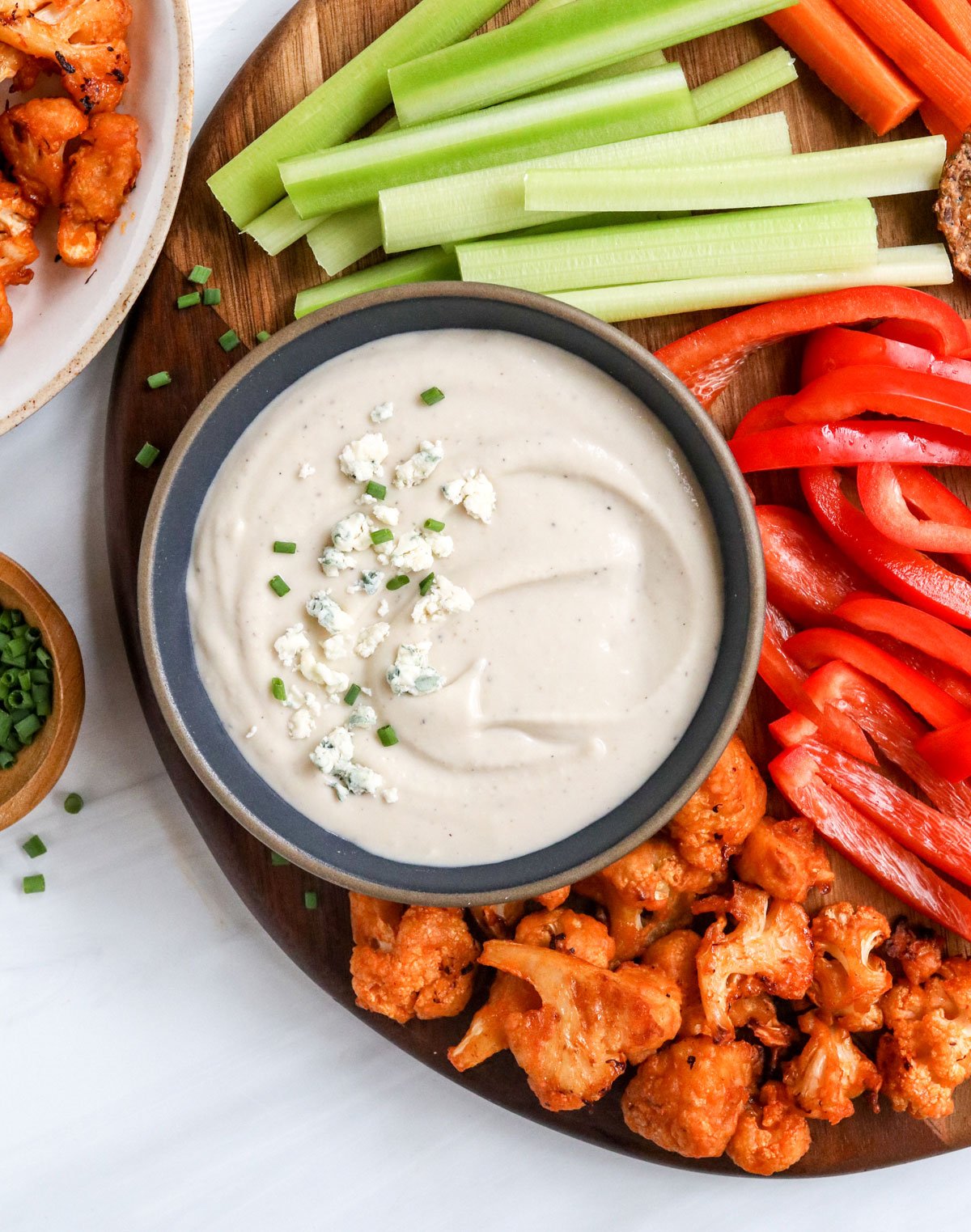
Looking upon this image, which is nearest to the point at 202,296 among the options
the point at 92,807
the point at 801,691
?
the point at 92,807

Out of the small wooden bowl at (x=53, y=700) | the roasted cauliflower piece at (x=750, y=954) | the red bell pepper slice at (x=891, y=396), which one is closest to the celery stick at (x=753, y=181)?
the red bell pepper slice at (x=891, y=396)

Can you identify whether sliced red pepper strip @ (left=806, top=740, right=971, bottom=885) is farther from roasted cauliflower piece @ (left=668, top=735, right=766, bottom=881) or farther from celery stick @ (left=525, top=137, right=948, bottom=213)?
celery stick @ (left=525, top=137, right=948, bottom=213)

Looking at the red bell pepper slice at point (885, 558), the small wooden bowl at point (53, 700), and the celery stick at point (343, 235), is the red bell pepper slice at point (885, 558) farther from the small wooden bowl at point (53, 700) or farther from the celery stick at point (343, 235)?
the small wooden bowl at point (53, 700)

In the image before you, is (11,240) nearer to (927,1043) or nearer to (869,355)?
(869,355)

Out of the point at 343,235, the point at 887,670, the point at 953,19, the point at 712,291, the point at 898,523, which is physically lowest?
the point at 887,670

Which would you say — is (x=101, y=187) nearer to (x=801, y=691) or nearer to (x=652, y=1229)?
(x=801, y=691)

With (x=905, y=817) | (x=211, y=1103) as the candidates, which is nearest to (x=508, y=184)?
(x=905, y=817)

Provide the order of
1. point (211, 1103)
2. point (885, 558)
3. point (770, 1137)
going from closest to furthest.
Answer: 1. point (770, 1137)
2. point (885, 558)
3. point (211, 1103)
